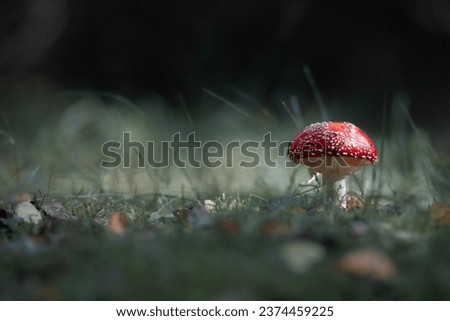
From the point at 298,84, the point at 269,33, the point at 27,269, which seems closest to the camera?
the point at 27,269

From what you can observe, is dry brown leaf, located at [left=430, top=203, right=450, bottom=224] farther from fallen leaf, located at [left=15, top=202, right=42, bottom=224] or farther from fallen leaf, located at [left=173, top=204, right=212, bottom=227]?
fallen leaf, located at [left=15, top=202, right=42, bottom=224]

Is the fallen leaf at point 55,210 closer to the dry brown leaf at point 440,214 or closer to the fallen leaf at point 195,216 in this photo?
the fallen leaf at point 195,216

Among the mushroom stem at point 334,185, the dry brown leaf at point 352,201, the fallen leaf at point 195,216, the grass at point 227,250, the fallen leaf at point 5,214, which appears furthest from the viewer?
the mushroom stem at point 334,185

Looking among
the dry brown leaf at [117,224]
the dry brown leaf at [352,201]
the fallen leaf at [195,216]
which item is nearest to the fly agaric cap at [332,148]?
the dry brown leaf at [352,201]

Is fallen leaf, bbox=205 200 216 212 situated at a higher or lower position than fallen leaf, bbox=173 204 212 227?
higher

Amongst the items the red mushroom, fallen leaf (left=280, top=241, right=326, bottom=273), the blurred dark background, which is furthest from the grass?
the blurred dark background

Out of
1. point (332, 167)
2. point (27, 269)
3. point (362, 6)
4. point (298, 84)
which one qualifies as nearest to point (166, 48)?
point (298, 84)
